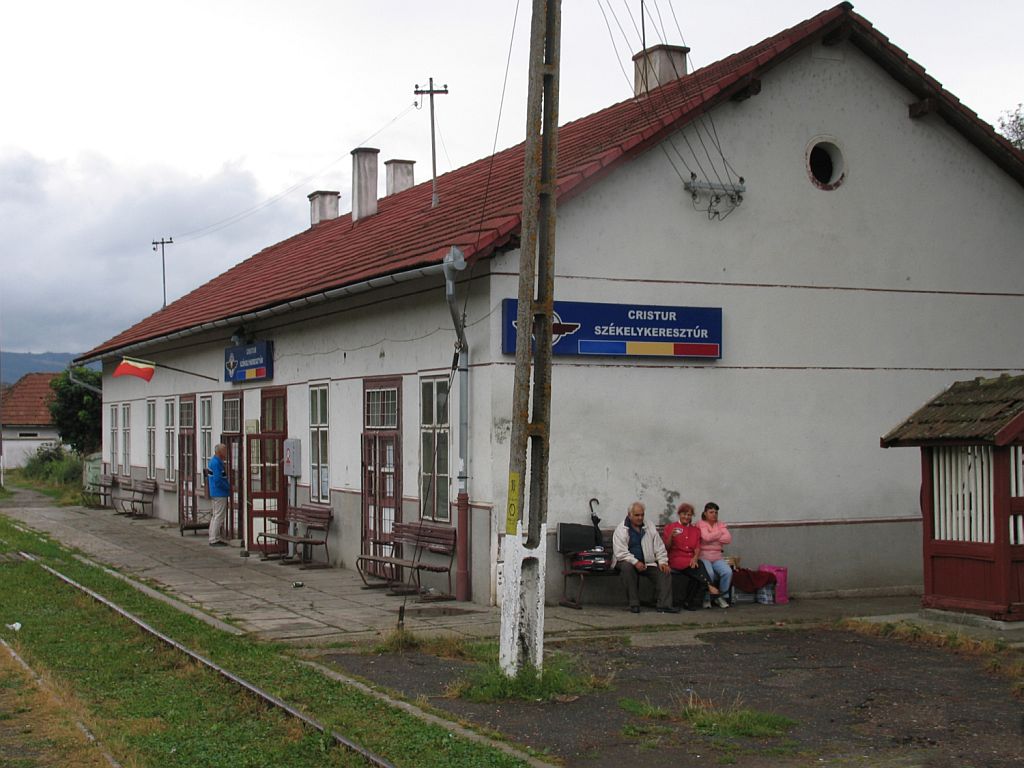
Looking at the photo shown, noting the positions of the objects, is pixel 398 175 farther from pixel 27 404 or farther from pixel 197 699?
pixel 27 404

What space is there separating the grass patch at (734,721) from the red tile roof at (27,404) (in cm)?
5675

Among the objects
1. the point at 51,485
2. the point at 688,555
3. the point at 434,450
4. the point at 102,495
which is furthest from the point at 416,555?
the point at 51,485

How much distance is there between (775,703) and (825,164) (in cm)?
934

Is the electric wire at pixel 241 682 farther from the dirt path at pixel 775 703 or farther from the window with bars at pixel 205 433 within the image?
the window with bars at pixel 205 433

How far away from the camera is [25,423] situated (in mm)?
61812

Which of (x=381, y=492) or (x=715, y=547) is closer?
(x=715, y=547)

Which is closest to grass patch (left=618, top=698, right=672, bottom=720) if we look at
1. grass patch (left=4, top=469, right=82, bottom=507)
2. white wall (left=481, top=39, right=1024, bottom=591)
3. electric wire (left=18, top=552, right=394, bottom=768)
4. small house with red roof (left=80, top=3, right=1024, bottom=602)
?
electric wire (left=18, top=552, right=394, bottom=768)

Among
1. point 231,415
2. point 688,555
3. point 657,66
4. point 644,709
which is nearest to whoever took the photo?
point 644,709

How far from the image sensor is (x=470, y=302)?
14609 mm

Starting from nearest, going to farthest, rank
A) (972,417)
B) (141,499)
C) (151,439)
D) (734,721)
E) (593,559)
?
1. (734,721)
2. (972,417)
3. (593,559)
4. (151,439)
5. (141,499)

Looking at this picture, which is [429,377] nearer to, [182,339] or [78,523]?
[182,339]

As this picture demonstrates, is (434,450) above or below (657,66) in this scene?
below

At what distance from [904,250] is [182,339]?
49.6 feet

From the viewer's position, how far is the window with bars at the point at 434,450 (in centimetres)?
1520
